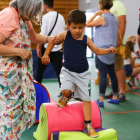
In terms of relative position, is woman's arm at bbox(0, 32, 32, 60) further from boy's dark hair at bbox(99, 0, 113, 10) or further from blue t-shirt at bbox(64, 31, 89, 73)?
boy's dark hair at bbox(99, 0, 113, 10)

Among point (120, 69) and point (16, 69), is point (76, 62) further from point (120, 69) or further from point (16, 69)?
point (120, 69)

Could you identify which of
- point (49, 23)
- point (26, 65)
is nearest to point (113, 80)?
point (49, 23)

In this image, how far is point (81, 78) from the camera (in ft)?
6.27

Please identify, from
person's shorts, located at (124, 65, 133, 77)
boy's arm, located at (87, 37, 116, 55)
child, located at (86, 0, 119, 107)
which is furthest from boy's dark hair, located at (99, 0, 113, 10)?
person's shorts, located at (124, 65, 133, 77)

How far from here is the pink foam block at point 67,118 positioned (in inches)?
71.2

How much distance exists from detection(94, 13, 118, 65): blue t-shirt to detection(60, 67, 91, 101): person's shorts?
123 centimetres

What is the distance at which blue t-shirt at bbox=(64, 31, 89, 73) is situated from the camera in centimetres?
191

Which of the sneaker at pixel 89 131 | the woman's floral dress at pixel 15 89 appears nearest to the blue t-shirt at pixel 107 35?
the sneaker at pixel 89 131

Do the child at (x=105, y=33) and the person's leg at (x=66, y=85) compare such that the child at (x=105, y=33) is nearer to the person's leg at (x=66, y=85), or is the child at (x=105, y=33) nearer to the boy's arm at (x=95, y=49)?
the boy's arm at (x=95, y=49)

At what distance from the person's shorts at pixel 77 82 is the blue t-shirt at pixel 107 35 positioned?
1.23m

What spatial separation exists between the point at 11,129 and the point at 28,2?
95 centimetres

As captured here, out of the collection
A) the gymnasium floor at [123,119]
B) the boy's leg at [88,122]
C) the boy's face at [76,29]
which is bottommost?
the gymnasium floor at [123,119]

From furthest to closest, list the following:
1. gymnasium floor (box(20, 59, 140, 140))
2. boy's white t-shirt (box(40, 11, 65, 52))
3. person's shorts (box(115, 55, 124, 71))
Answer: person's shorts (box(115, 55, 124, 71)) < boy's white t-shirt (box(40, 11, 65, 52)) < gymnasium floor (box(20, 59, 140, 140))

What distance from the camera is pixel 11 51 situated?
1577mm
